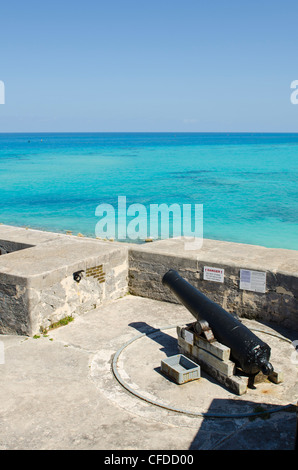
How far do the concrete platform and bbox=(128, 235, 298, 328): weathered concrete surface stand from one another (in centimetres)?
45

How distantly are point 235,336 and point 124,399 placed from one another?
147 cm

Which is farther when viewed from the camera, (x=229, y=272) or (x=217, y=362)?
(x=229, y=272)

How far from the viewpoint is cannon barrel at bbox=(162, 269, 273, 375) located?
17.2ft

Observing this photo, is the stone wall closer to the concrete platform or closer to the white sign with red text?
the white sign with red text

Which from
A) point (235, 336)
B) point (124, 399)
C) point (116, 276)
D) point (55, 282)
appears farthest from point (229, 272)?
point (124, 399)

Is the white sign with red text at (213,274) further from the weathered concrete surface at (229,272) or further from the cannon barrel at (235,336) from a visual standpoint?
the cannon barrel at (235,336)

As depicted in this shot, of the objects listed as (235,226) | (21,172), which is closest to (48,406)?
(235,226)

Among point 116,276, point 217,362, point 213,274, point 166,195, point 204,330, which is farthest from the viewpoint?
point 166,195

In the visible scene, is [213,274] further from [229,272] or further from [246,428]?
[246,428]

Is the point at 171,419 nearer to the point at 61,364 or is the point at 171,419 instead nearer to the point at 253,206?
the point at 61,364

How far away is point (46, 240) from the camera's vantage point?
941 cm

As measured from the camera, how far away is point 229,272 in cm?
768

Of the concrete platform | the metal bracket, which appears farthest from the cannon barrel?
the concrete platform
